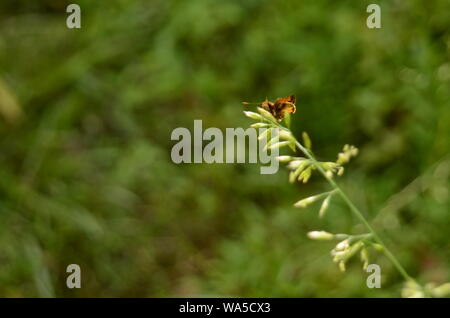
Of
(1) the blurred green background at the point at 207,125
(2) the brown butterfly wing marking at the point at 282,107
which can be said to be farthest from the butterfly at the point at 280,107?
(1) the blurred green background at the point at 207,125

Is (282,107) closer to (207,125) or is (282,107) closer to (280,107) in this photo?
(280,107)

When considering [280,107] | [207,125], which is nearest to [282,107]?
[280,107]

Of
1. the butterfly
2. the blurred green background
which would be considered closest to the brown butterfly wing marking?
the butterfly

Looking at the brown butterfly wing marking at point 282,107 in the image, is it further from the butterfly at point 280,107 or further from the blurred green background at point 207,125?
the blurred green background at point 207,125

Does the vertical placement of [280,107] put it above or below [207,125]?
below

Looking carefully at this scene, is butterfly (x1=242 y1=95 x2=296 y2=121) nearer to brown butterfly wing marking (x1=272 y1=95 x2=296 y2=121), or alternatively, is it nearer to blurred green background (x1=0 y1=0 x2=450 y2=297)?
brown butterfly wing marking (x1=272 y1=95 x2=296 y2=121)

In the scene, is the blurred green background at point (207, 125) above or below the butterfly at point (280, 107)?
above

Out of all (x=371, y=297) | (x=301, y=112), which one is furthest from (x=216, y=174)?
(x=371, y=297)

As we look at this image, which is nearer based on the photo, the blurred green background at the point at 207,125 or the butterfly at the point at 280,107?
the butterfly at the point at 280,107

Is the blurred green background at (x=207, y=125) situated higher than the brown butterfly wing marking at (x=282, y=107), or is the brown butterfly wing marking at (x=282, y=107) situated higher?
the blurred green background at (x=207, y=125)
